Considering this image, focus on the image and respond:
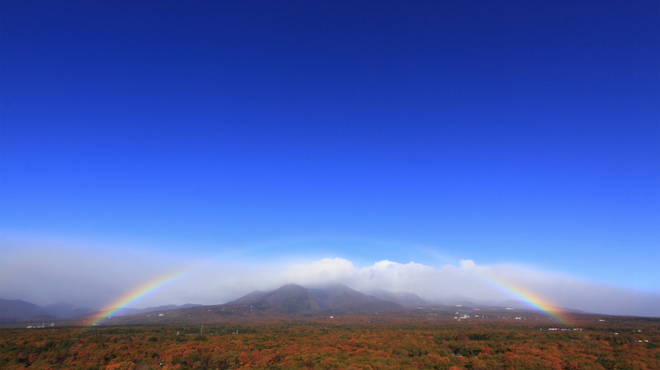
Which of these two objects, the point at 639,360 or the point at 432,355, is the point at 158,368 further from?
the point at 639,360

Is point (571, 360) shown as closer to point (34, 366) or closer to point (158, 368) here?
point (158, 368)

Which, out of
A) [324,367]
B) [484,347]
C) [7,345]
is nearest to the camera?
[324,367]

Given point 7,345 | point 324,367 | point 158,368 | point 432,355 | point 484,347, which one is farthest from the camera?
point 7,345

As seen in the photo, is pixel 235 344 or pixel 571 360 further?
pixel 235 344

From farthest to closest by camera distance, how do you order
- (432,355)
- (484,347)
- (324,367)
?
(484,347)
(432,355)
(324,367)

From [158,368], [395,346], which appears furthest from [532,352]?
[158,368]

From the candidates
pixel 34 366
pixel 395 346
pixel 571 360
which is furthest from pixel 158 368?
pixel 571 360

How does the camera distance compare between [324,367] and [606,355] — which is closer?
[324,367]

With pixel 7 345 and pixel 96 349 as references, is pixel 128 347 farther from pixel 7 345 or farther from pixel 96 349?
pixel 7 345

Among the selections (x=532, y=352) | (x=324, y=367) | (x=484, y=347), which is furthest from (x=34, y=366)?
(x=532, y=352)
